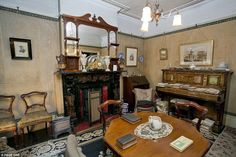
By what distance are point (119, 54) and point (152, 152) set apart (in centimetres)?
326

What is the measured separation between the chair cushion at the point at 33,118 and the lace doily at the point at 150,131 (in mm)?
1901

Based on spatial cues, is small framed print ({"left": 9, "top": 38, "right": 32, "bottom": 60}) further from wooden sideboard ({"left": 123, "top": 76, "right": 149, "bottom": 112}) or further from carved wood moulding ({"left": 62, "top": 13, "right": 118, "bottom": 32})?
wooden sideboard ({"left": 123, "top": 76, "right": 149, "bottom": 112})

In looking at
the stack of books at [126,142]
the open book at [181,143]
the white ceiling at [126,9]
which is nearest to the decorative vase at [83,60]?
the white ceiling at [126,9]

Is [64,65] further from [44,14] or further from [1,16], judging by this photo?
[1,16]

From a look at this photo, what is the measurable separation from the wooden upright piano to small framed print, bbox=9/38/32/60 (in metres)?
3.37

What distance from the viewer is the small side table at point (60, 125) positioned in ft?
8.16

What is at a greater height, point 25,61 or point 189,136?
point 25,61

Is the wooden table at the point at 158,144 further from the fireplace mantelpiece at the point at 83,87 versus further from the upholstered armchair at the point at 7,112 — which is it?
the upholstered armchair at the point at 7,112

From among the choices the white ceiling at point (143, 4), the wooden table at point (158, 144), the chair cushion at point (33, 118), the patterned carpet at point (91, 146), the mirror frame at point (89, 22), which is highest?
the white ceiling at point (143, 4)

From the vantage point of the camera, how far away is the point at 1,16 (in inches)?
90.4

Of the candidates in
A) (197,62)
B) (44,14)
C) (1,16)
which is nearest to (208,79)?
(197,62)

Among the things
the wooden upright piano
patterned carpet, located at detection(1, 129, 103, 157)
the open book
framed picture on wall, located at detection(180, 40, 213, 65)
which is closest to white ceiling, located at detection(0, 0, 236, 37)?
framed picture on wall, located at detection(180, 40, 213, 65)

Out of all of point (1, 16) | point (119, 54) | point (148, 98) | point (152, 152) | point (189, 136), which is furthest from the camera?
point (119, 54)

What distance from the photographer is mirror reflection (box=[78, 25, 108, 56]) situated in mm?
3067
